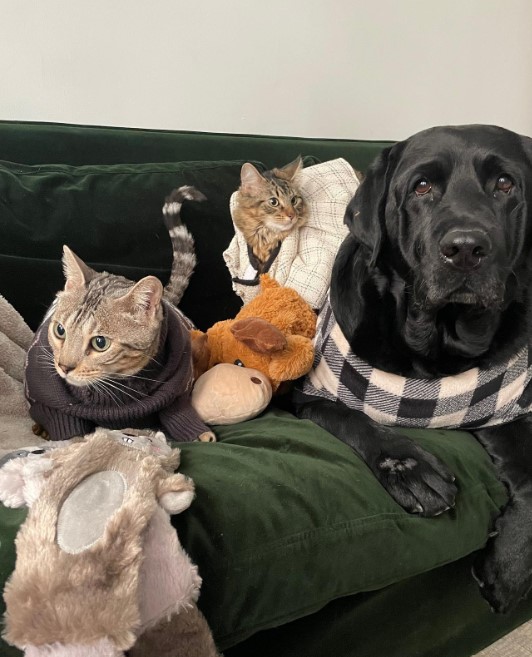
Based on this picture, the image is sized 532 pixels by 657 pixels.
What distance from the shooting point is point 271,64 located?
2.09m

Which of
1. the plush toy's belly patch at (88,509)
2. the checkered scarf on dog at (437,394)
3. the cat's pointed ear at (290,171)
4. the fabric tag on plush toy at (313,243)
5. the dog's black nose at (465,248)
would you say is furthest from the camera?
the cat's pointed ear at (290,171)

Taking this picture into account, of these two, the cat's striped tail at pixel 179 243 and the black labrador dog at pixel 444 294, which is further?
the cat's striped tail at pixel 179 243

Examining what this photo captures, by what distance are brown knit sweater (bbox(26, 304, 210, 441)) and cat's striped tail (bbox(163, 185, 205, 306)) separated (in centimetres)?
31

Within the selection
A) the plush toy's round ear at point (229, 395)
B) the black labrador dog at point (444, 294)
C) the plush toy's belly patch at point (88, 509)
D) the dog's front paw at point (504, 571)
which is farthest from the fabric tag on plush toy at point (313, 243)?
the plush toy's belly patch at point (88, 509)

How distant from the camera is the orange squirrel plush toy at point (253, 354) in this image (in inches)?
45.9

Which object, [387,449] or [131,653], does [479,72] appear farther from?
[131,653]

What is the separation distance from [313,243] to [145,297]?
70cm

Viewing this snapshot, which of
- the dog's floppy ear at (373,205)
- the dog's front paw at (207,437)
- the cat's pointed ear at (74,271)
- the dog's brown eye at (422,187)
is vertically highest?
the dog's brown eye at (422,187)

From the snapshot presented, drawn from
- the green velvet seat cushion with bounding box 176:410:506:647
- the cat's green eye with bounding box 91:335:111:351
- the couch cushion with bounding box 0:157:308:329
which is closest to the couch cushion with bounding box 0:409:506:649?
the green velvet seat cushion with bounding box 176:410:506:647

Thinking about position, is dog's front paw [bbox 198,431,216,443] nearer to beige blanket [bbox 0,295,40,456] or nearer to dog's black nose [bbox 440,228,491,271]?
beige blanket [bbox 0,295,40,456]

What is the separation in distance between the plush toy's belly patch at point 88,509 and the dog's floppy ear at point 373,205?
67 centimetres

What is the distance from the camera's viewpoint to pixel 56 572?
581 mm

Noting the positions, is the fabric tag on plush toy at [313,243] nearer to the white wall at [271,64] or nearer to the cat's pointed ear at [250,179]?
the cat's pointed ear at [250,179]

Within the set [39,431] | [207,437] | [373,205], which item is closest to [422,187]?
[373,205]
